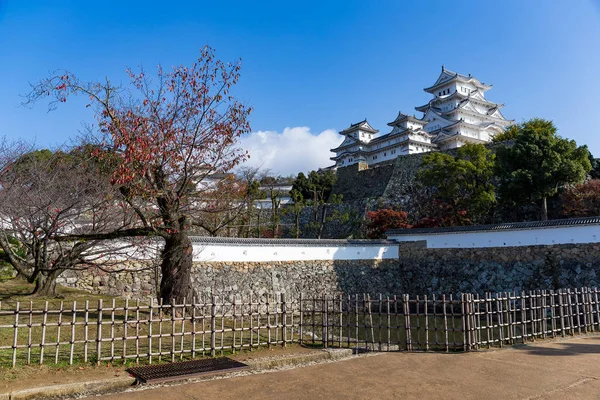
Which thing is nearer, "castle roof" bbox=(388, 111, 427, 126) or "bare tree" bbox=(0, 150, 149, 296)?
"bare tree" bbox=(0, 150, 149, 296)

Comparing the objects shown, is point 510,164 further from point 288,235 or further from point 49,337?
point 49,337

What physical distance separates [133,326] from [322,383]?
391 cm

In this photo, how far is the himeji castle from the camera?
34.0 m

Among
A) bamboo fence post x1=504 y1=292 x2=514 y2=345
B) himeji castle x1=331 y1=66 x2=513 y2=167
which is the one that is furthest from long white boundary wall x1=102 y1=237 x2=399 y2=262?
himeji castle x1=331 y1=66 x2=513 y2=167

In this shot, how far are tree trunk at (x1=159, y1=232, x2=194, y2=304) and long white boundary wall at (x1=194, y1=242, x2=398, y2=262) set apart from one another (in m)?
4.50

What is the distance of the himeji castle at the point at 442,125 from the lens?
34.0 m

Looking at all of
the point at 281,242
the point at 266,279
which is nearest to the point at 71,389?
the point at 266,279

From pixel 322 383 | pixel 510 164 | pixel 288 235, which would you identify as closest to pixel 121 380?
pixel 322 383

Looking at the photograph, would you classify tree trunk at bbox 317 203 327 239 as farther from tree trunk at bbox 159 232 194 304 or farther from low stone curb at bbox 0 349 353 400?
low stone curb at bbox 0 349 353 400

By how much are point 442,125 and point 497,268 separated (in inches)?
913

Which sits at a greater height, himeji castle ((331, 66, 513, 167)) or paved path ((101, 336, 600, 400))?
himeji castle ((331, 66, 513, 167))

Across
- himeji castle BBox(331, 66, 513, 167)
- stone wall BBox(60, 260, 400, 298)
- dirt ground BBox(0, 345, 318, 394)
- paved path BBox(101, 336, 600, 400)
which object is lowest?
paved path BBox(101, 336, 600, 400)

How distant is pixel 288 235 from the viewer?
25.2 meters

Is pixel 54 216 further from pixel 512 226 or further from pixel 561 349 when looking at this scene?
pixel 512 226
